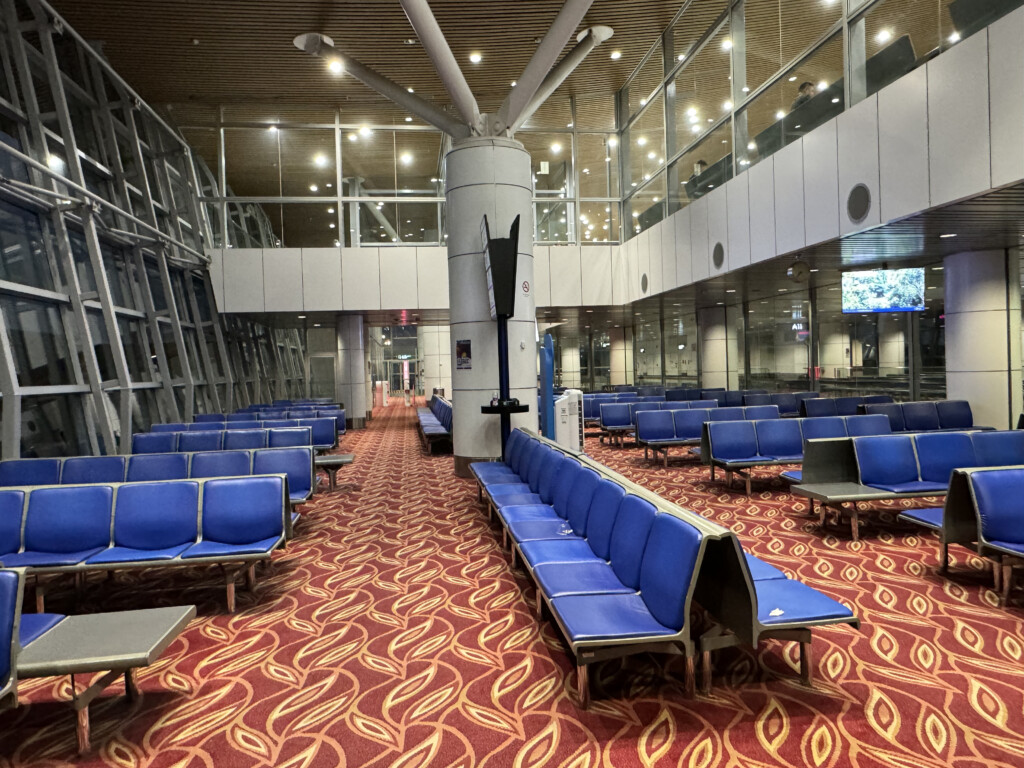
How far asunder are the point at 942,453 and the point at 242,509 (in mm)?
5790

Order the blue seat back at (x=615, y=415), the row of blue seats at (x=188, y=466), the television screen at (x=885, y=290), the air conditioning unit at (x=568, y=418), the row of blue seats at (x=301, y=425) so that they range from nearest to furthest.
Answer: the row of blue seats at (x=188, y=466), the row of blue seats at (x=301, y=425), the air conditioning unit at (x=568, y=418), the television screen at (x=885, y=290), the blue seat back at (x=615, y=415)

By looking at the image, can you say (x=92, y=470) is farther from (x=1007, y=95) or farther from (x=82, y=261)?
(x=1007, y=95)

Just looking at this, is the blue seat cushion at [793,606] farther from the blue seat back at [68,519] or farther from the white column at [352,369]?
the white column at [352,369]

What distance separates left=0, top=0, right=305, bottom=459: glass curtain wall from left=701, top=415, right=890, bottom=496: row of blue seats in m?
7.56

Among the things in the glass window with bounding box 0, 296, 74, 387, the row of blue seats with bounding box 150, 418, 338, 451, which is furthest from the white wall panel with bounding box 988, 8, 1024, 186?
the glass window with bounding box 0, 296, 74, 387

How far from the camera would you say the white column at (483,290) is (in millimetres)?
8734

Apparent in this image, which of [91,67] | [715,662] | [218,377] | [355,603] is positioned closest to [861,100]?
[715,662]

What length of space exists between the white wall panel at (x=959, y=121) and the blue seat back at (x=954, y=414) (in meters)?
3.40

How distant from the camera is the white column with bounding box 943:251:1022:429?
8555 millimetres

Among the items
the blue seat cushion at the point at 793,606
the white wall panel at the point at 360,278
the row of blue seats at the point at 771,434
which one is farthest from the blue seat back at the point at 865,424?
the white wall panel at the point at 360,278

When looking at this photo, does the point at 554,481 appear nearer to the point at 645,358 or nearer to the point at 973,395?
the point at 973,395

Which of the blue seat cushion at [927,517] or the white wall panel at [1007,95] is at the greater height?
the white wall panel at [1007,95]

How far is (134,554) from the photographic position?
394 cm

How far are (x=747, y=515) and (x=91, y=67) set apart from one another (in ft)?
41.2
